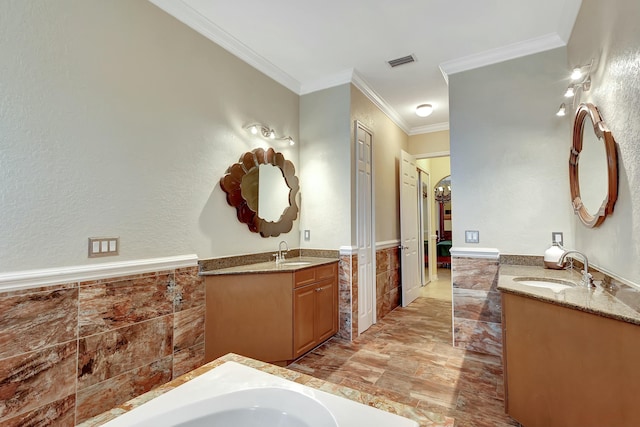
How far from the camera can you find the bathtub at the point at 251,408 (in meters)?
0.92

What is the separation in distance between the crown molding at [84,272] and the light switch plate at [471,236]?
2604 millimetres

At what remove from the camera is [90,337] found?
1757 mm

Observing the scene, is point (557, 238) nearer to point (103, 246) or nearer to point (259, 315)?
point (259, 315)

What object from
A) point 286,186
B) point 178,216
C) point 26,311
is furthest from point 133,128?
point 286,186

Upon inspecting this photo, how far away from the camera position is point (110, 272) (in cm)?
186

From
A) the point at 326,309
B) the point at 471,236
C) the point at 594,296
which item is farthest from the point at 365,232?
the point at 594,296

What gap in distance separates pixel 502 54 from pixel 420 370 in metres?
3.06

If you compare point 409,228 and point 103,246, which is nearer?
point 103,246

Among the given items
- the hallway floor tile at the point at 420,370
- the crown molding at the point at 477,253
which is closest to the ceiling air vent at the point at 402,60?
the crown molding at the point at 477,253

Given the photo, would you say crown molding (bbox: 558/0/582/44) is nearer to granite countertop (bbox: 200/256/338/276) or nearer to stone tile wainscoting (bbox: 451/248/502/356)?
stone tile wainscoting (bbox: 451/248/502/356)

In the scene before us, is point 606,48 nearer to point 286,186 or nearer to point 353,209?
point 353,209

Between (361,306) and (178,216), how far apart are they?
221cm

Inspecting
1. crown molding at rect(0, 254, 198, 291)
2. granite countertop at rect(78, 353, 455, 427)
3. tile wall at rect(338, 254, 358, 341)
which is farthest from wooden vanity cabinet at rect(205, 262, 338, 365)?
granite countertop at rect(78, 353, 455, 427)

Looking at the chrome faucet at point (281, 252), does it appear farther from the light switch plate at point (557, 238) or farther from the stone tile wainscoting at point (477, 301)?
the light switch plate at point (557, 238)
